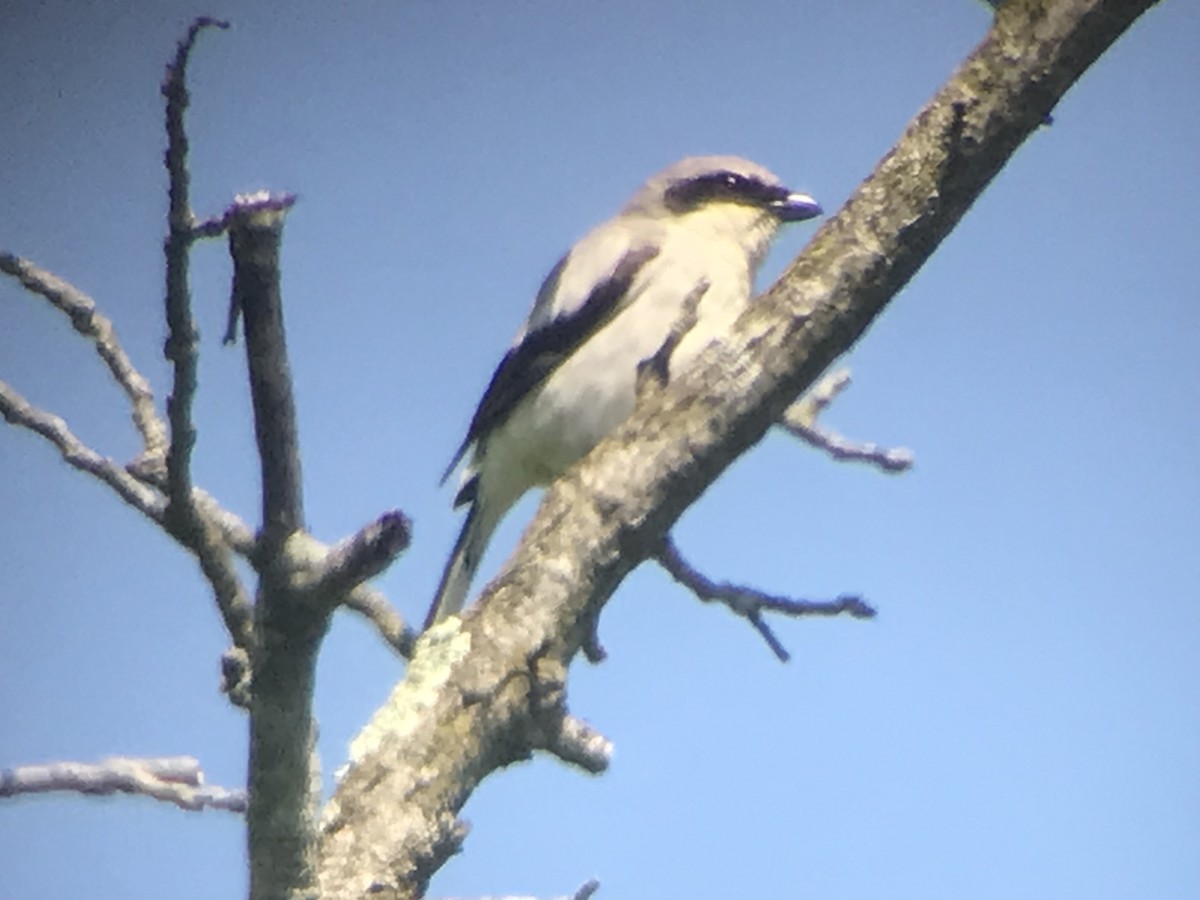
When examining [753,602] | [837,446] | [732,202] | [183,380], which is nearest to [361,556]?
[183,380]

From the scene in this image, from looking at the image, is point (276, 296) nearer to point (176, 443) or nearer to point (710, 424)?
point (176, 443)

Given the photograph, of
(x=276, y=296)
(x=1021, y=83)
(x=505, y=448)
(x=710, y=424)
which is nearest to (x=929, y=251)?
(x=1021, y=83)

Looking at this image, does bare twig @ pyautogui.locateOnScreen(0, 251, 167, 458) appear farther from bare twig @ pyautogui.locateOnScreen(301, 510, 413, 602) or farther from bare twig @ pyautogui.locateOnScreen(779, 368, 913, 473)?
bare twig @ pyautogui.locateOnScreen(779, 368, 913, 473)

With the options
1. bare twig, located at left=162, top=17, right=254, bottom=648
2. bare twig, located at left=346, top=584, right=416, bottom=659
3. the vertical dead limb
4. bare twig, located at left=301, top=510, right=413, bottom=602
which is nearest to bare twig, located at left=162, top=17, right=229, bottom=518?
bare twig, located at left=162, top=17, right=254, bottom=648

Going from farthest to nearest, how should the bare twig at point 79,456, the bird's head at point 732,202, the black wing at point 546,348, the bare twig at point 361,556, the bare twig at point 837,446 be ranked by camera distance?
the bird's head at point 732,202
the black wing at point 546,348
the bare twig at point 837,446
the bare twig at point 79,456
the bare twig at point 361,556

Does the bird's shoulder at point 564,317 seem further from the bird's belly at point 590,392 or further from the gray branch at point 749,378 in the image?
the gray branch at point 749,378

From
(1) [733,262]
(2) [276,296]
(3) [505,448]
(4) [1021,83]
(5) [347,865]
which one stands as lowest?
(5) [347,865]

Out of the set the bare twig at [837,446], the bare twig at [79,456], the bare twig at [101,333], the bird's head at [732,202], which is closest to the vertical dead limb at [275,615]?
the bare twig at [79,456]

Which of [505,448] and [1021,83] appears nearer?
[1021,83]
